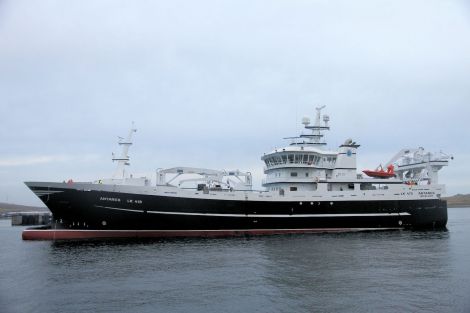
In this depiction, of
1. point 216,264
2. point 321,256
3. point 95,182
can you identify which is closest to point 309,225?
point 321,256

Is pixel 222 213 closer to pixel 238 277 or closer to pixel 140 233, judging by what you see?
pixel 140 233

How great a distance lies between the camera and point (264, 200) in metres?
33.3

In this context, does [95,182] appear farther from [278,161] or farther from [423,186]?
[423,186]

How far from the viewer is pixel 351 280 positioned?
17219mm

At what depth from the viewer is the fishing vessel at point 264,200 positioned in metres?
30.3

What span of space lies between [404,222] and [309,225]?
29.9 ft

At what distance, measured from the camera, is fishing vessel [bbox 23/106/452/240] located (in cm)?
3031

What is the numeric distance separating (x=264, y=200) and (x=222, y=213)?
364 centimetres

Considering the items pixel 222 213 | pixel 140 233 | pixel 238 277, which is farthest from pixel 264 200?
pixel 238 277

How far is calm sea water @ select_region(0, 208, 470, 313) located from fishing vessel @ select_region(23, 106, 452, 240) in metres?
2.85

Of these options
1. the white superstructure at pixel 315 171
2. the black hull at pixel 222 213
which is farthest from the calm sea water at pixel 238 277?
the white superstructure at pixel 315 171

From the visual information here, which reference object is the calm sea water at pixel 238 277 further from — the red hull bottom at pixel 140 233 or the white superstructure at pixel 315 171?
the white superstructure at pixel 315 171

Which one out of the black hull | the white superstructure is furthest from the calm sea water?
the white superstructure

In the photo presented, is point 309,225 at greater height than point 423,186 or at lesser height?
lesser
